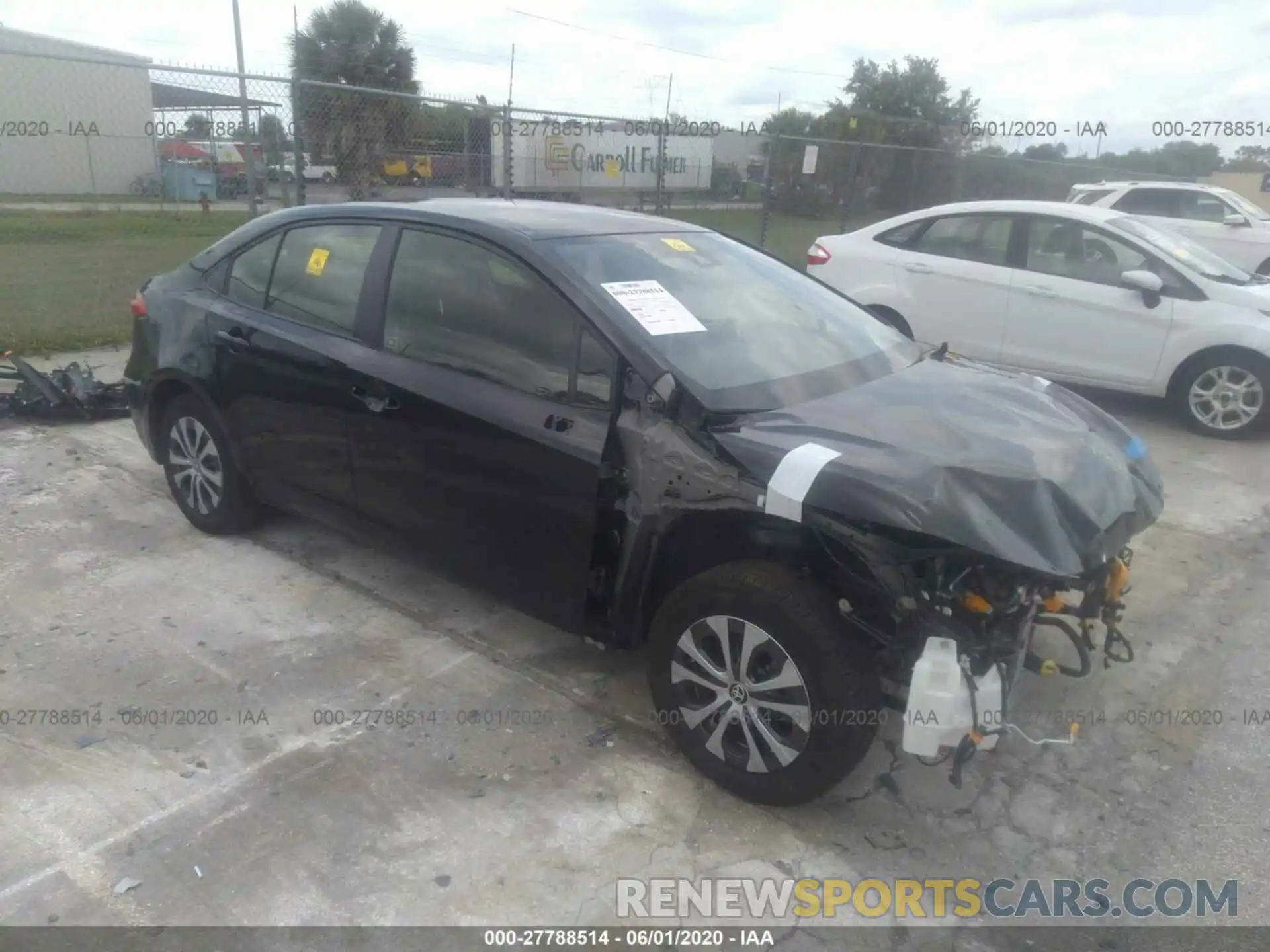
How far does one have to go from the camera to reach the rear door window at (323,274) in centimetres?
390

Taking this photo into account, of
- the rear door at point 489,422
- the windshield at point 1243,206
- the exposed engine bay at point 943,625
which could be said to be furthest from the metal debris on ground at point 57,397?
the windshield at point 1243,206

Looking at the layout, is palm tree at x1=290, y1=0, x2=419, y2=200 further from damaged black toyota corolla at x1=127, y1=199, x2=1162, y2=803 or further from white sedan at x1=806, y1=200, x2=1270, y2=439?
damaged black toyota corolla at x1=127, y1=199, x2=1162, y2=803

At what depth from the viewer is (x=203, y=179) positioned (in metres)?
14.9

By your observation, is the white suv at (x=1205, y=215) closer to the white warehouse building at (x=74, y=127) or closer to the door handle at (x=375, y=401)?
the door handle at (x=375, y=401)

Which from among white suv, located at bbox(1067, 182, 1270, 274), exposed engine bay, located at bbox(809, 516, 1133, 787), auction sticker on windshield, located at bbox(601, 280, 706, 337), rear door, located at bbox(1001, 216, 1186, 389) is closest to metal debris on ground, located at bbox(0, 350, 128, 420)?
auction sticker on windshield, located at bbox(601, 280, 706, 337)

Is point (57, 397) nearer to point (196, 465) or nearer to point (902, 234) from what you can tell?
point (196, 465)

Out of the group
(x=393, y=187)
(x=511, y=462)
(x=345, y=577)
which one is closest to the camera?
(x=511, y=462)

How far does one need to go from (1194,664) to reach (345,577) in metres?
3.64

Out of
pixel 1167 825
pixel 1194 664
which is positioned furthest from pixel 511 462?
pixel 1194 664

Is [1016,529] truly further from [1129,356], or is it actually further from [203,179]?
[203,179]

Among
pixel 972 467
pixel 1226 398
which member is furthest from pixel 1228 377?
pixel 972 467

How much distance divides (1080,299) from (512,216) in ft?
16.6

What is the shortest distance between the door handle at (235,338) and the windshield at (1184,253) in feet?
19.9

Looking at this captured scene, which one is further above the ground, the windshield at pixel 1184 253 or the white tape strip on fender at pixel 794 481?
the windshield at pixel 1184 253
